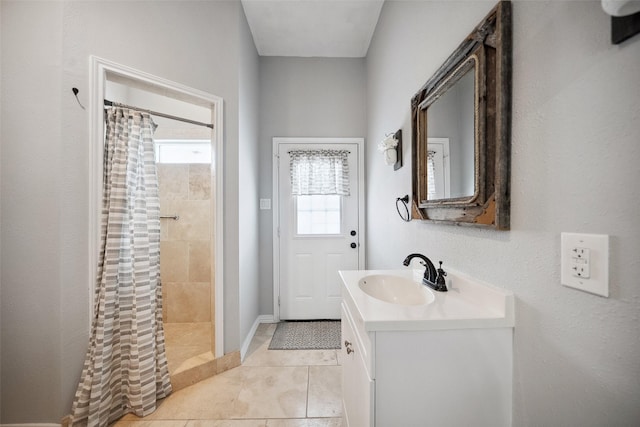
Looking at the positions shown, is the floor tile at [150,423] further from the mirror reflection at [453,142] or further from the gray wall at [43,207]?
the mirror reflection at [453,142]

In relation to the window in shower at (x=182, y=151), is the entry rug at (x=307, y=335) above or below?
below

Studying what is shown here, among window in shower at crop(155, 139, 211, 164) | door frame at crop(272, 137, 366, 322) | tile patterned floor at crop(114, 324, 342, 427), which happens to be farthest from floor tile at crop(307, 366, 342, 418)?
window in shower at crop(155, 139, 211, 164)

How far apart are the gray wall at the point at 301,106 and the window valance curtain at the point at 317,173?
0.25 m

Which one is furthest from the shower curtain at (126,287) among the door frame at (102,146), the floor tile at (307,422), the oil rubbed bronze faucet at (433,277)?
the oil rubbed bronze faucet at (433,277)

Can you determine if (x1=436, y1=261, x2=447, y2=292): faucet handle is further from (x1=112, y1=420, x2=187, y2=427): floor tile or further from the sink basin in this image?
(x1=112, y1=420, x2=187, y2=427): floor tile

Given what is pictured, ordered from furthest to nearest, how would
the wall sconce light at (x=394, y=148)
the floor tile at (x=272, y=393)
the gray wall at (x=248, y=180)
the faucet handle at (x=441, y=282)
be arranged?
the gray wall at (x=248, y=180)
the wall sconce light at (x=394, y=148)
the floor tile at (x=272, y=393)
the faucet handle at (x=441, y=282)

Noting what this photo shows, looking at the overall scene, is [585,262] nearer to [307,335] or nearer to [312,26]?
[307,335]

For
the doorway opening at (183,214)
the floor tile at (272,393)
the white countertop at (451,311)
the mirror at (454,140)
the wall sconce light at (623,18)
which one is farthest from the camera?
the doorway opening at (183,214)

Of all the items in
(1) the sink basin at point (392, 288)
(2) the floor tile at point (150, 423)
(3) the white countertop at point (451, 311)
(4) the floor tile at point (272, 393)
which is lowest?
(2) the floor tile at point (150, 423)

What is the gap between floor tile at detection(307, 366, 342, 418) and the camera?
1.50m

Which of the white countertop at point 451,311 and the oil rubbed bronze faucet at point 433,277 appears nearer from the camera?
the white countertop at point 451,311

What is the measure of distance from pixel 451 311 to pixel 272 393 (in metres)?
1.41

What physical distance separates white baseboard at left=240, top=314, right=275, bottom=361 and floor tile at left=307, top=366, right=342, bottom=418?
23.4 inches

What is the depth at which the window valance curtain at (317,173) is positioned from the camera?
2672mm
